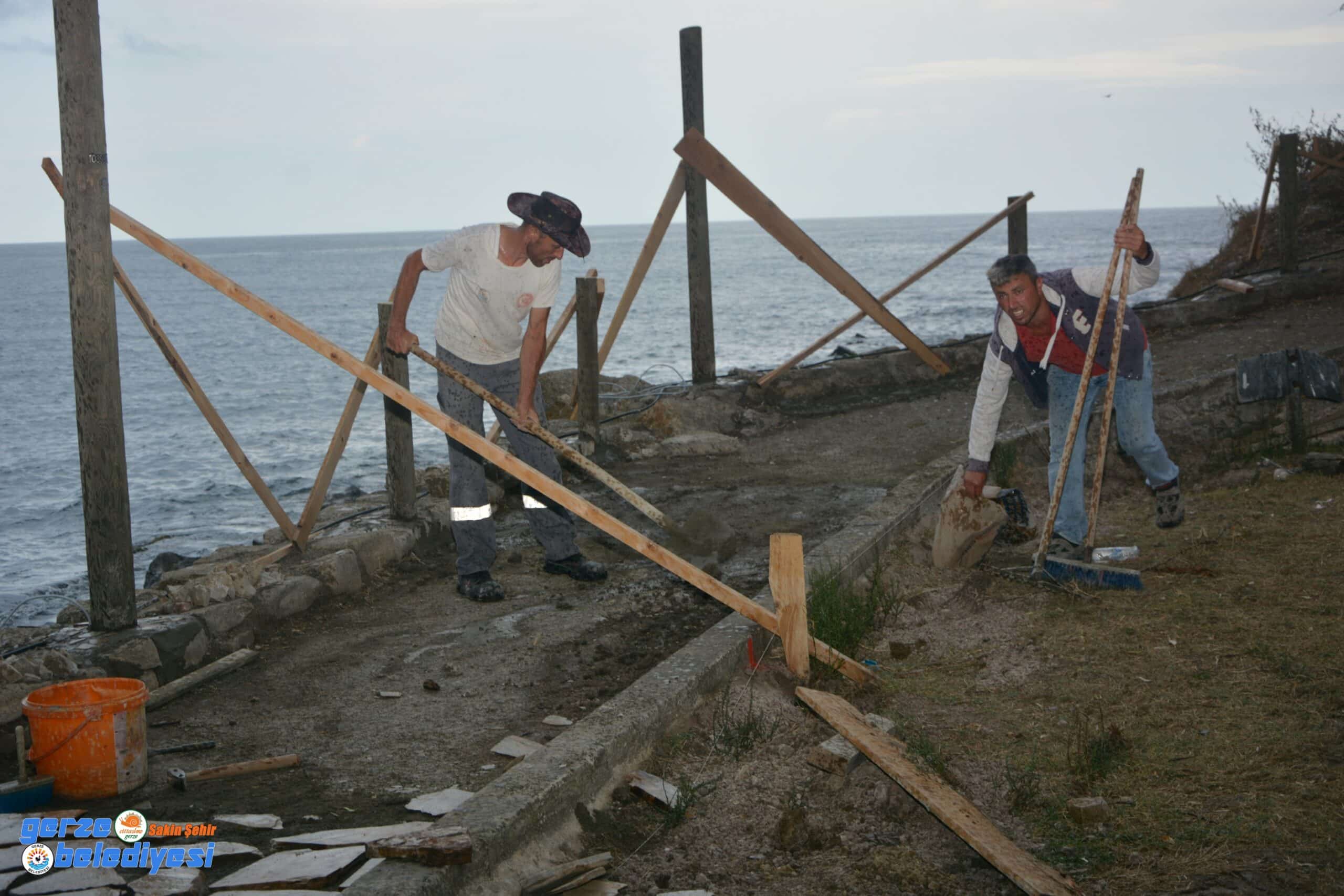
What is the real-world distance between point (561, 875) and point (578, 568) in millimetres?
3040

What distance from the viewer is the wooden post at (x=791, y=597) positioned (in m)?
4.29

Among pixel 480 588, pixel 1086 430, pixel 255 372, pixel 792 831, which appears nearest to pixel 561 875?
pixel 792 831

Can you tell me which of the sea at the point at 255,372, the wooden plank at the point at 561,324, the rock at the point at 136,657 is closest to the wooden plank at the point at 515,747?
the rock at the point at 136,657

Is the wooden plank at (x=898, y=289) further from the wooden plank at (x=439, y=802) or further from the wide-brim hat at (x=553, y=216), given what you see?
the wooden plank at (x=439, y=802)

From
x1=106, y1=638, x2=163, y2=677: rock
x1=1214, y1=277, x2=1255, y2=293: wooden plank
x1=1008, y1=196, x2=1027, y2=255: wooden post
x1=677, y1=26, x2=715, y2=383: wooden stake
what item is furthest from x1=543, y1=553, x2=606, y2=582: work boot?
x1=1214, y1=277, x2=1255, y2=293: wooden plank

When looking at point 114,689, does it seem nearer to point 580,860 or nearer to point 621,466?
point 580,860

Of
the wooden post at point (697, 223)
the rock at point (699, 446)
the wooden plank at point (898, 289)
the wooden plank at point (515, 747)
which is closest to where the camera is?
the wooden plank at point (515, 747)

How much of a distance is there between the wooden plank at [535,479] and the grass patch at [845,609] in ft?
0.36

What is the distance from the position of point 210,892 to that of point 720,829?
4.64 feet

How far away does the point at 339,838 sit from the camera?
311 centimetres

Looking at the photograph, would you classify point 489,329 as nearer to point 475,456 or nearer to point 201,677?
point 475,456

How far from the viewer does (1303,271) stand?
43.1ft

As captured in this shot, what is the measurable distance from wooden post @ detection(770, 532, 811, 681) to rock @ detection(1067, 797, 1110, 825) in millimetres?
1280

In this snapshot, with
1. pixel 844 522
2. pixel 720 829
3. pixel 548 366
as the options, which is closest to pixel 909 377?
pixel 844 522
